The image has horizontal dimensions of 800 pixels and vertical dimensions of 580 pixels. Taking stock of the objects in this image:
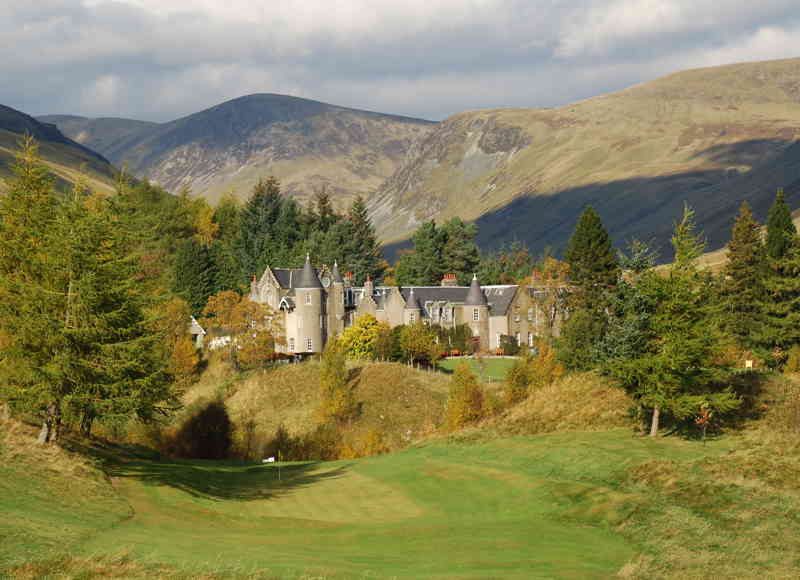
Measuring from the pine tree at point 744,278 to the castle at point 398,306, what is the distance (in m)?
22.5

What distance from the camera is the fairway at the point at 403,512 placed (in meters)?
28.0

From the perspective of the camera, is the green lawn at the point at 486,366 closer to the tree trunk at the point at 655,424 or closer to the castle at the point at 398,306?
the castle at the point at 398,306

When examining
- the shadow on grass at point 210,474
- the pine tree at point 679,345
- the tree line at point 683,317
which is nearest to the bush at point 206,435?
the shadow on grass at point 210,474

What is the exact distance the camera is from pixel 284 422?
251ft

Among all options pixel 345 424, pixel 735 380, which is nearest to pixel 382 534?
pixel 735 380

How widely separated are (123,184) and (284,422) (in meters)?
26.8

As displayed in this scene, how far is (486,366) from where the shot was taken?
92438mm

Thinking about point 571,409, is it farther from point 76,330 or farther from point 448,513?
point 76,330

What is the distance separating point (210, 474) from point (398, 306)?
5373 cm

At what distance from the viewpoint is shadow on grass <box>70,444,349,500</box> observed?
43.8 metres

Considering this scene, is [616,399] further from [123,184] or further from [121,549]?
[123,184]

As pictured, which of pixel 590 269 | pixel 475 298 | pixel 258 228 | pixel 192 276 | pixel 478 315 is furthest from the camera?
pixel 258 228

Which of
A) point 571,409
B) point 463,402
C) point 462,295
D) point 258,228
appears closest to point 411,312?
point 462,295

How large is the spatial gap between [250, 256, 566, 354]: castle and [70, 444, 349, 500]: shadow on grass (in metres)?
42.1
